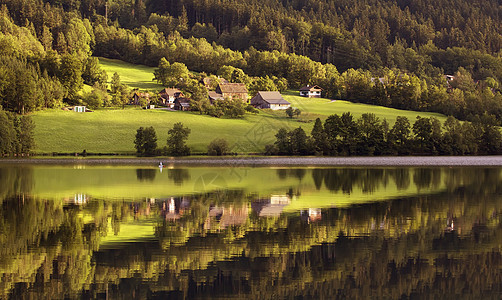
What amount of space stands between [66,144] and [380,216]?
248 feet

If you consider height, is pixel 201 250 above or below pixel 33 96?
below

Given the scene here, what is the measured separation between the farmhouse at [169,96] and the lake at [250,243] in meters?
100

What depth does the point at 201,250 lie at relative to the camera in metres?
22.9

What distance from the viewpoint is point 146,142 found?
9412cm

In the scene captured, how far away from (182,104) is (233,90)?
2481 cm

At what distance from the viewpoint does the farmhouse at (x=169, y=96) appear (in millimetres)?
144800

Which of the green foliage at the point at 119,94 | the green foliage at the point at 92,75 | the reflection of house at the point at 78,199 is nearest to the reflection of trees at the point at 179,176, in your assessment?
the reflection of house at the point at 78,199

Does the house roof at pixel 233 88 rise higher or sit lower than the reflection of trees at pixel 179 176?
higher

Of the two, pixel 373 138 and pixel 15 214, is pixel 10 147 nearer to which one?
pixel 373 138

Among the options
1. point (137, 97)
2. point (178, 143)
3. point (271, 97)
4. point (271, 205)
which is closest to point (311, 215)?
point (271, 205)

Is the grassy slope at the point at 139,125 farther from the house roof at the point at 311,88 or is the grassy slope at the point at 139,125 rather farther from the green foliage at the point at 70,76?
the house roof at the point at 311,88

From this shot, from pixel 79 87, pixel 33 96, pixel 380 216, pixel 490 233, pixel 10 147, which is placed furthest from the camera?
pixel 79 87

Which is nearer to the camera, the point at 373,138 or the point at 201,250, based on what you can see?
the point at 201,250

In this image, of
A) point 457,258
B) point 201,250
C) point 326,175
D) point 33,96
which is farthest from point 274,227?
point 33,96
